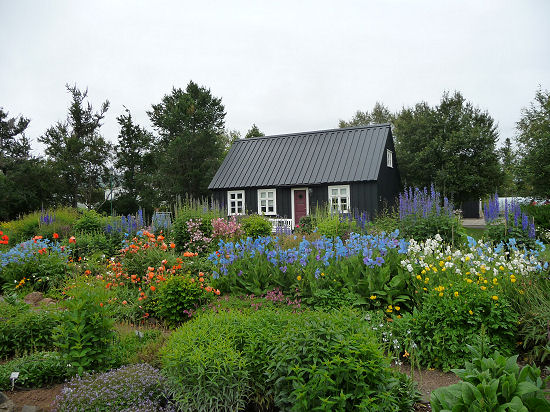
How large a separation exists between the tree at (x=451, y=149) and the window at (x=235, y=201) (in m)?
12.3

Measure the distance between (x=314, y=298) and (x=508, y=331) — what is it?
2018 millimetres

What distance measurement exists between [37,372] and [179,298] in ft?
5.50

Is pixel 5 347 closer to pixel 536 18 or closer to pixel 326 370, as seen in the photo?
pixel 326 370

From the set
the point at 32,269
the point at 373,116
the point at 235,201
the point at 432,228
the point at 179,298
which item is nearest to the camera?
the point at 179,298

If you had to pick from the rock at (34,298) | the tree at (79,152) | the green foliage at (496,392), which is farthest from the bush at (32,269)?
the tree at (79,152)

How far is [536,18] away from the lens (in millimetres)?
6910

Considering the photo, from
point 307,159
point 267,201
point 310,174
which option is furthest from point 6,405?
point 307,159

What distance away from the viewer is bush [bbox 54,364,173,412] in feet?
8.58

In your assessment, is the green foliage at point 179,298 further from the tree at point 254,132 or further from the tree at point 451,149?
the tree at point 254,132

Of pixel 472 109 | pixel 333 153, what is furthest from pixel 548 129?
pixel 333 153

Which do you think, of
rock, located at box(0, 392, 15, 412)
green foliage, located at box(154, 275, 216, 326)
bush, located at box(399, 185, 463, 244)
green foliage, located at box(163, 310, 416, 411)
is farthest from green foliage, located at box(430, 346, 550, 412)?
bush, located at box(399, 185, 463, 244)

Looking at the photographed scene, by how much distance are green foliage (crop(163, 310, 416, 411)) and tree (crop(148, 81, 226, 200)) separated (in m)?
25.7

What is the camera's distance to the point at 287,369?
97.8 inches

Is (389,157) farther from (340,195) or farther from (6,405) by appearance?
(6,405)
